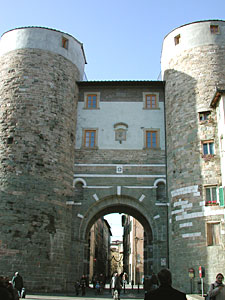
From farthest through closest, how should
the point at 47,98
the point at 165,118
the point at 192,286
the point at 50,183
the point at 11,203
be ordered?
the point at 165,118
the point at 47,98
the point at 50,183
the point at 11,203
the point at 192,286

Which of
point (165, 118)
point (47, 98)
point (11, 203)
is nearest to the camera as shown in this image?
point (11, 203)

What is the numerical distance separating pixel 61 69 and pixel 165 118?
6.96 m

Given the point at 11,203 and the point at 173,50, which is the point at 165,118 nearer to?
the point at 173,50

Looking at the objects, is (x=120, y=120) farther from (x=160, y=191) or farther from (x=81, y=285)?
(x=81, y=285)

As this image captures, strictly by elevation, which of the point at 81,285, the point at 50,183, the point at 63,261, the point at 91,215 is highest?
the point at 50,183

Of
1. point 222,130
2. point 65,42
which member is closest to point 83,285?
point 222,130

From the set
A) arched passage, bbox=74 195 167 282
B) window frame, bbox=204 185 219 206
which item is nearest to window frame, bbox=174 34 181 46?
window frame, bbox=204 185 219 206

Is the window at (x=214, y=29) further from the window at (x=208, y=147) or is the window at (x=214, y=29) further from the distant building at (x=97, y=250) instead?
the distant building at (x=97, y=250)

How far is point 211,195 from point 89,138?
822 centimetres

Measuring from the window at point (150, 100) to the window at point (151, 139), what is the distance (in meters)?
1.73

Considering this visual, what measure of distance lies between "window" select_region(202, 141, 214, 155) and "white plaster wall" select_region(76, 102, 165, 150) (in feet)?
10.7

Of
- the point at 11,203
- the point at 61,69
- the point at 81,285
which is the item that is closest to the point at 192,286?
the point at 81,285

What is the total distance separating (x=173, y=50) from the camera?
22.5 metres

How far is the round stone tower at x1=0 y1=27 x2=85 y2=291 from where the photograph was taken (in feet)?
60.2
